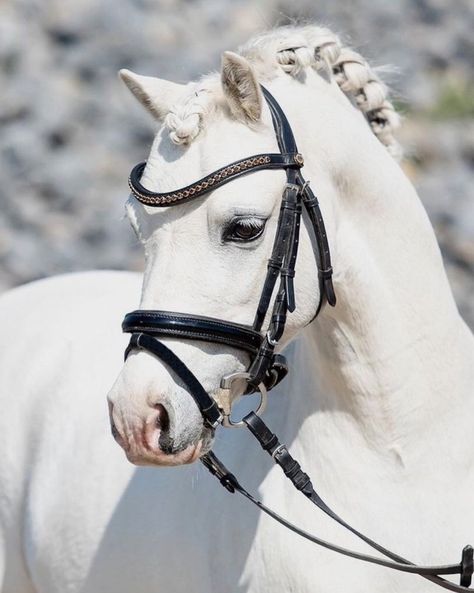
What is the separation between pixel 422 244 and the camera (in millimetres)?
2789

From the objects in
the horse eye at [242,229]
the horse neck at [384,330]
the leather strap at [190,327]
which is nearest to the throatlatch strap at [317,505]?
the horse neck at [384,330]

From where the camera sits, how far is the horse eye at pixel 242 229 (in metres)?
2.45

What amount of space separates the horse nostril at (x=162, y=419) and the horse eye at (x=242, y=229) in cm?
39

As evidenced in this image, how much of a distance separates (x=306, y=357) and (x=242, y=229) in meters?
0.55

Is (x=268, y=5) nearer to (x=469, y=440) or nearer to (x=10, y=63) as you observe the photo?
(x=10, y=63)

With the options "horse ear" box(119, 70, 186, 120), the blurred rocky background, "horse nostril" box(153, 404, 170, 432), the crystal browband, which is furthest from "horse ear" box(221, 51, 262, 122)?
the blurred rocky background

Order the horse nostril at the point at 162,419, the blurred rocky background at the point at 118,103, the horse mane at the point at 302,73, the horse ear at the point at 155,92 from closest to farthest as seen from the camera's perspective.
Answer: the horse nostril at the point at 162,419 → the horse mane at the point at 302,73 → the horse ear at the point at 155,92 → the blurred rocky background at the point at 118,103

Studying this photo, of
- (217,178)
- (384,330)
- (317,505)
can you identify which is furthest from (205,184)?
(317,505)

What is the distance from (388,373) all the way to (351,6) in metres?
7.95

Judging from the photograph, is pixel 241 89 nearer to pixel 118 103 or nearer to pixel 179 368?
pixel 179 368

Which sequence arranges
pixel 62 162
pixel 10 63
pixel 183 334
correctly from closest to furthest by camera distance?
pixel 183 334
pixel 62 162
pixel 10 63

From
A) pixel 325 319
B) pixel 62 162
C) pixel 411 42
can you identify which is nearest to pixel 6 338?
pixel 325 319

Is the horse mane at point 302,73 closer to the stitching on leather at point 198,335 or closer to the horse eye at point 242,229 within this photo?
the horse eye at point 242,229

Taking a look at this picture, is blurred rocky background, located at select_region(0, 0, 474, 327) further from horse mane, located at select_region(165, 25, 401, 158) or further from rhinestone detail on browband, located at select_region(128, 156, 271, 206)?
rhinestone detail on browband, located at select_region(128, 156, 271, 206)
